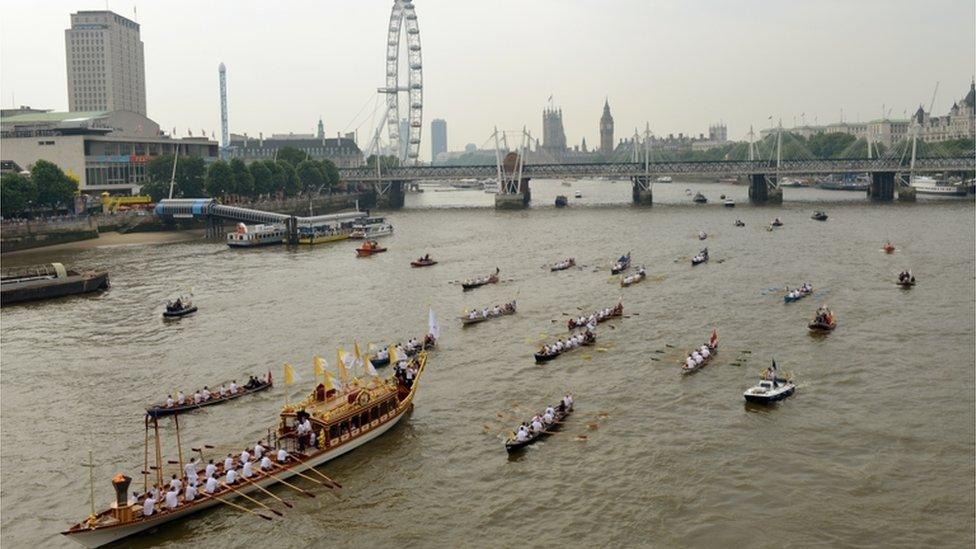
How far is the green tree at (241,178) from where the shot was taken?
5310 inches

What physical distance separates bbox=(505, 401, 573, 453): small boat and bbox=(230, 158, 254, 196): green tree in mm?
104723

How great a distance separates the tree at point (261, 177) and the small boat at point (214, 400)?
101m

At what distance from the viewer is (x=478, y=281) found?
73.7 metres

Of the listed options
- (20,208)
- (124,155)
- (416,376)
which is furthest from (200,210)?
(416,376)

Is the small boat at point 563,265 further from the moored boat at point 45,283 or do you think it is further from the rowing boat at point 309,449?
the rowing boat at point 309,449

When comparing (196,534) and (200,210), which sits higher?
(200,210)

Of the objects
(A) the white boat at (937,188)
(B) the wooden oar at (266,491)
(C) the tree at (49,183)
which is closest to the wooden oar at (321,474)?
(B) the wooden oar at (266,491)

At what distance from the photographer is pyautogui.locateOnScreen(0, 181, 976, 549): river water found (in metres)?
29.5

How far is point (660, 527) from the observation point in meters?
28.9

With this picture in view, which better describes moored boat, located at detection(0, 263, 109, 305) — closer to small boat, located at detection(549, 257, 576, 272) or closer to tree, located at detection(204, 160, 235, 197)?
small boat, located at detection(549, 257, 576, 272)

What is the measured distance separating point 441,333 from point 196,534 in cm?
2750

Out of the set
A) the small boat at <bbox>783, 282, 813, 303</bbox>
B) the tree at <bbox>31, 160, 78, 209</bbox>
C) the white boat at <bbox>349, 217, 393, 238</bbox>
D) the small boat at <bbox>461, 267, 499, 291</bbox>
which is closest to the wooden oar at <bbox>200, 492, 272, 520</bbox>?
the small boat at <bbox>461, 267, 499, 291</bbox>

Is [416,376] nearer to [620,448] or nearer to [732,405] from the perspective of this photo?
[620,448]

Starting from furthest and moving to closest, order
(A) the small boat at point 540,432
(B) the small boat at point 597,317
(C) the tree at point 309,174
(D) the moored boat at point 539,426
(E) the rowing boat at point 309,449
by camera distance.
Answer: (C) the tree at point 309,174, (B) the small boat at point 597,317, (D) the moored boat at point 539,426, (A) the small boat at point 540,432, (E) the rowing boat at point 309,449
